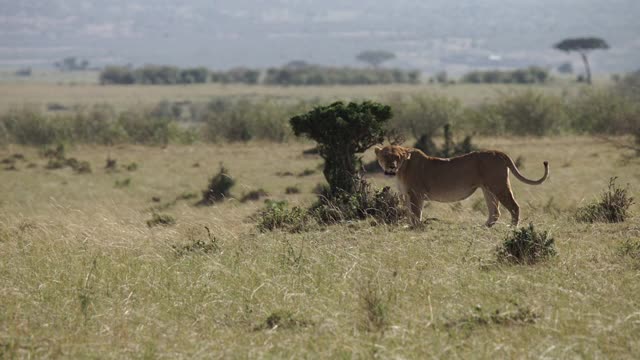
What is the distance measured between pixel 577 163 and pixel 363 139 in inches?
678

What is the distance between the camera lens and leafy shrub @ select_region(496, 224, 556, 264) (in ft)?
34.3

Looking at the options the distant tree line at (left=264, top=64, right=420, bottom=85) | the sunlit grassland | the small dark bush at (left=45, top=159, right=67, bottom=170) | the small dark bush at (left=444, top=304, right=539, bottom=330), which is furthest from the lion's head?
the distant tree line at (left=264, top=64, right=420, bottom=85)

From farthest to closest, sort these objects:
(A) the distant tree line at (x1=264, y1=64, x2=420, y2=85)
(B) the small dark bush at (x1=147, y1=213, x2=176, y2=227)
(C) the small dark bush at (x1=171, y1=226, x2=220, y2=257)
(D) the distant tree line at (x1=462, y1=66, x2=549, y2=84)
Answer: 1. (A) the distant tree line at (x1=264, y1=64, x2=420, y2=85)
2. (D) the distant tree line at (x1=462, y1=66, x2=549, y2=84)
3. (B) the small dark bush at (x1=147, y1=213, x2=176, y2=227)
4. (C) the small dark bush at (x1=171, y1=226, x2=220, y2=257)

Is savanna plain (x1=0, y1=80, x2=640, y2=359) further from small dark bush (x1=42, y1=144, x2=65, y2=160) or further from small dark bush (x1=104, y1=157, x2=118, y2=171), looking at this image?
small dark bush (x1=42, y1=144, x2=65, y2=160)

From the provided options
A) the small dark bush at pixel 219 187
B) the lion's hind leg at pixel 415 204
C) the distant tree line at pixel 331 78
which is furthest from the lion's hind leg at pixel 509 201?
the distant tree line at pixel 331 78

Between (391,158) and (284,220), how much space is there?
5.92ft

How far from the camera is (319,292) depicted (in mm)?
9297

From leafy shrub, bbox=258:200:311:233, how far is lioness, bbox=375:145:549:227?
4.47ft

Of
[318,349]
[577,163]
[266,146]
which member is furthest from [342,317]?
[266,146]

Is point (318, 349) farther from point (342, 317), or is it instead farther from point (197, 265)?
point (197, 265)

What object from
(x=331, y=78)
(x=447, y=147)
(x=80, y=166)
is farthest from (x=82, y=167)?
(x=331, y=78)

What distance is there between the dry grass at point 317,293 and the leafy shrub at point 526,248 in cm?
17

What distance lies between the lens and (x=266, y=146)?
144 feet

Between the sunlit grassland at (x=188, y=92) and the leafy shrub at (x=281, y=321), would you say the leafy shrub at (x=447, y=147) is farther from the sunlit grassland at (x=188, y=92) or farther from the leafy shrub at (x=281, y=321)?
the sunlit grassland at (x=188, y=92)
